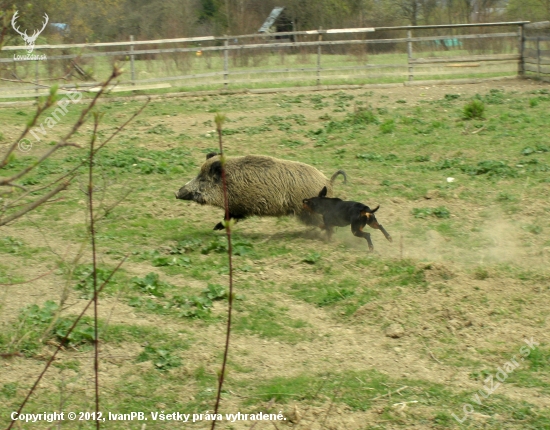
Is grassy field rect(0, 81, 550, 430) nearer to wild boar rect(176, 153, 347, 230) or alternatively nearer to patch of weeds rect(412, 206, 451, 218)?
patch of weeds rect(412, 206, 451, 218)

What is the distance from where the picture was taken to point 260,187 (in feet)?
29.8

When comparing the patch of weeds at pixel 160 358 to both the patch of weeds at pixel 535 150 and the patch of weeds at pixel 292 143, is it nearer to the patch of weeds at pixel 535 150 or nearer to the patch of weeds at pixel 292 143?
the patch of weeds at pixel 292 143

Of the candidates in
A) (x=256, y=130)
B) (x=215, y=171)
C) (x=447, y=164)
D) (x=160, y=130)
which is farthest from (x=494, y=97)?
(x=215, y=171)

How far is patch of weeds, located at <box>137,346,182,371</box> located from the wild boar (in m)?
3.67

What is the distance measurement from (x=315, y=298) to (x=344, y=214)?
184cm

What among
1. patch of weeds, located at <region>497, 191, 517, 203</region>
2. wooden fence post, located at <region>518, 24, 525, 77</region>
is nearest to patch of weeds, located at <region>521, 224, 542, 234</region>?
patch of weeds, located at <region>497, 191, 517, 203</region>

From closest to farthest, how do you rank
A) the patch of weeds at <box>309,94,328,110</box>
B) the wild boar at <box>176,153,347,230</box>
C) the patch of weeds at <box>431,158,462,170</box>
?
the wild boar at <box>176,153,347,230</box> < the patch of weeds at <box>431,158,462,170</box> < the patch of weeds at <box>309,94,328,110</box>

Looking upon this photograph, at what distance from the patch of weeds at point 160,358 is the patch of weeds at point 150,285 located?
1.27 meters

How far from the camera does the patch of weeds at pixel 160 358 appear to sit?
5.38 m

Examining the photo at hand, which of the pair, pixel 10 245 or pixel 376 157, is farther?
pixel 376 157

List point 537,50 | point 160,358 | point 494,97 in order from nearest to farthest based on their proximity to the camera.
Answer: point 160,358, point 494,97, point 537,50

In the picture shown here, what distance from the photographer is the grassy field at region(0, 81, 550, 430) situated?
4.90 meters

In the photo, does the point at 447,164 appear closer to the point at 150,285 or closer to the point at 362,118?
the point at 362,118

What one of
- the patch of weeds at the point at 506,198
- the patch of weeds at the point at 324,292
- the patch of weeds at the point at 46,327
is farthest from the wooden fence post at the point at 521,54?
the patch of weeds at the point at 46,327
